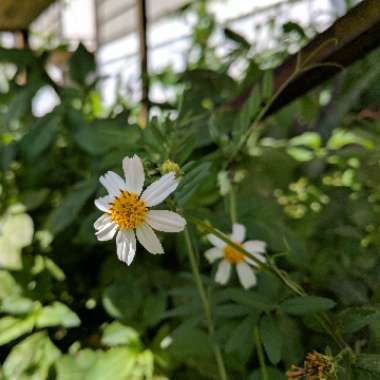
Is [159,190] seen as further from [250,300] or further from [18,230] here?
[18,230]

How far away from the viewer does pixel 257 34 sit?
1.07 metres

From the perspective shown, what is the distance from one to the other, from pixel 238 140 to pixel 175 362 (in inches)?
11.8

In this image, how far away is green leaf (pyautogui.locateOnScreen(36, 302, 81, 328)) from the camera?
670 mm

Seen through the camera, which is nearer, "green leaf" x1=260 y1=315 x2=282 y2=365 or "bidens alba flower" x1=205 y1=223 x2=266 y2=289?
"green leaf" x1=260 y1=315 x2=282 y2=365

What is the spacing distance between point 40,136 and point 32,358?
0.39 meters

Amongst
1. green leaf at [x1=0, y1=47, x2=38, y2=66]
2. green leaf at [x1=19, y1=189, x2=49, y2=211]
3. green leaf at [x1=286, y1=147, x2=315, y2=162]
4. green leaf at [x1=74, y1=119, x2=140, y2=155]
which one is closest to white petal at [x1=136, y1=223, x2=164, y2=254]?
green leaf at [x1=74, y1=119, x2=140, y2=155]

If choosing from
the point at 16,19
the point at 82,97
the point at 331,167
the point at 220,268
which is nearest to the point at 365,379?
the point at 220,268

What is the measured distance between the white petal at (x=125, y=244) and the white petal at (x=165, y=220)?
20 millimetres

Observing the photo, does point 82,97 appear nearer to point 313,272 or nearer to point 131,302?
point 131,302

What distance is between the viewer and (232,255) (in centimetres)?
60

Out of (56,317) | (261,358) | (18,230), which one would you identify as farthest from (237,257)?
(18,230)

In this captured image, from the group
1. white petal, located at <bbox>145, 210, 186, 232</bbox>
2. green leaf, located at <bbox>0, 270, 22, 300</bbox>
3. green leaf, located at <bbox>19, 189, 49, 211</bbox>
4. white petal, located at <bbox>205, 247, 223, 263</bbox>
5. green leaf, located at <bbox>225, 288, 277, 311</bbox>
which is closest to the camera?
white petal, located at <bbox>145, 210, 186, 232</bbox>

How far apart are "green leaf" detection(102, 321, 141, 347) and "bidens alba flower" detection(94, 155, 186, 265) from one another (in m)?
0.28

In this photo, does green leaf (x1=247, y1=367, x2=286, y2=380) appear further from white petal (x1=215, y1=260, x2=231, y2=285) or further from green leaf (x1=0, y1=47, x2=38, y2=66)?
green leaf (x1=0, y1=47, x2=38, y2=66)
